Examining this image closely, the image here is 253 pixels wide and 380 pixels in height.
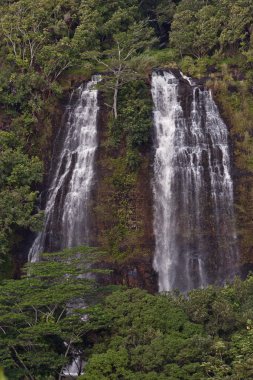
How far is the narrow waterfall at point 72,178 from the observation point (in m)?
33.0

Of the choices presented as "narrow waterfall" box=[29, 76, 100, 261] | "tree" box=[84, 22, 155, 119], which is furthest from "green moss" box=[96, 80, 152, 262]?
"narrow waterfall" box=[29, 76, 100, 261]

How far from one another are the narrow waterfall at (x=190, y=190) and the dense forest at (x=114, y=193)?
70cm

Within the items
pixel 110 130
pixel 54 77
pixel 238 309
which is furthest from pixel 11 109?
pixel 238 309

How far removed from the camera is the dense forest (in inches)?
791

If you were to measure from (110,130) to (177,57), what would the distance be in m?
8.91

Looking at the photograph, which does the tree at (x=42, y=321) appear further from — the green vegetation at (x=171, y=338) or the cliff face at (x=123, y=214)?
the cliff face at (x=123, y=214)

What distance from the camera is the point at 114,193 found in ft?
113

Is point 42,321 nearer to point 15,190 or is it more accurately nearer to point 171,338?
point 171,338

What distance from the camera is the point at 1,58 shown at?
40.9m

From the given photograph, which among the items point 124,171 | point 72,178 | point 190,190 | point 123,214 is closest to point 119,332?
point 123,214

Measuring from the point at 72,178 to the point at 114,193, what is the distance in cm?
261

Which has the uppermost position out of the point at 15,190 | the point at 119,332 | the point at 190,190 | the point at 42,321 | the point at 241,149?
the point at 241,149

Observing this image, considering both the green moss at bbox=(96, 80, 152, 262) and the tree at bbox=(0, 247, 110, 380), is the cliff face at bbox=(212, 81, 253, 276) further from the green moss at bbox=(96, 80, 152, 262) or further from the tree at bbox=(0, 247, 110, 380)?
the tree at bbox=(0, 247, 110, 380)

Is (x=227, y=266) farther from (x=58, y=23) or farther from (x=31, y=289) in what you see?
(x=58, y=23)
